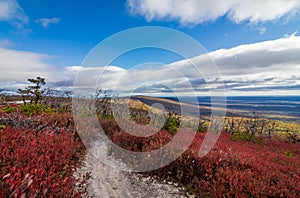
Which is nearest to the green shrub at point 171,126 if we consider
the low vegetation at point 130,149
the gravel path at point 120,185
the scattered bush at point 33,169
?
the low vegetation at point 130,149

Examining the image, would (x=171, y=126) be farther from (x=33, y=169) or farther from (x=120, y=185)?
(x=33, y=169)

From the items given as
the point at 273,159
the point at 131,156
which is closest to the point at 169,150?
the point at 131,156

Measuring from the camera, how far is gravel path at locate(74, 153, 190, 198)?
5.59 m

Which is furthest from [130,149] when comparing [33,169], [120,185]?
[33,169]

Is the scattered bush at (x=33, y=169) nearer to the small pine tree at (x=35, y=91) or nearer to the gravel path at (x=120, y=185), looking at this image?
the gravel path at (x=120, y=185)

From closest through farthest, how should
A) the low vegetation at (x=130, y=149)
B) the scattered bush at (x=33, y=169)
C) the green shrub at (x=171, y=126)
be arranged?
1. the scattered bush at (x=33, y=169)
2. the low vegetation at (x=130, y=149)
3. the green shrub at (x=171, y=126)

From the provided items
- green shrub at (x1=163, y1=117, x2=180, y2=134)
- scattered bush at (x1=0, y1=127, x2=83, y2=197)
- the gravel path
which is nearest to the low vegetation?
scattered bush at (x1=0, y1=127, x2=83, y2=197)

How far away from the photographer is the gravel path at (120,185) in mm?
5586

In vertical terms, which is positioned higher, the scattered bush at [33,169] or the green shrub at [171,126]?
the scattered bush at [33,169]

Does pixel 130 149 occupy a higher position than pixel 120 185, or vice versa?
pixel 130 149

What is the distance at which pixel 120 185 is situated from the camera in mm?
6168

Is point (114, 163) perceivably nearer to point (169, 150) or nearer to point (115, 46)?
point (169, 150)

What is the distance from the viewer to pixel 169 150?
7.53 metres

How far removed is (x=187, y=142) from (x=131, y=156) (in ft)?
7.54
